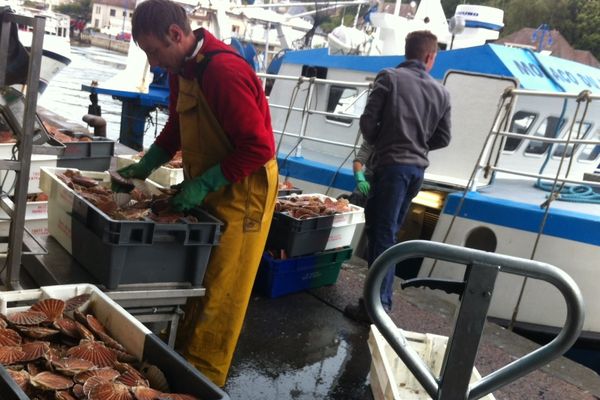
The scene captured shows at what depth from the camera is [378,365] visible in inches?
123

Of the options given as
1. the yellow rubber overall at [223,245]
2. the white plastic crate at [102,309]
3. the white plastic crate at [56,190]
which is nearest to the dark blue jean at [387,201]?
the yellow rubber overall at [223,245]

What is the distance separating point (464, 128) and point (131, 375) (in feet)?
18.6

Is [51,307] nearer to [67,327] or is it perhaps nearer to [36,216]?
[67,327]

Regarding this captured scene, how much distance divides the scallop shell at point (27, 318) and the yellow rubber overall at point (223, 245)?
0.90 m

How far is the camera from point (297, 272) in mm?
4562

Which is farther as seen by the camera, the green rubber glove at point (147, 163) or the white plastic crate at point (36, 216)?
the white plastic crate at point (36, 216)

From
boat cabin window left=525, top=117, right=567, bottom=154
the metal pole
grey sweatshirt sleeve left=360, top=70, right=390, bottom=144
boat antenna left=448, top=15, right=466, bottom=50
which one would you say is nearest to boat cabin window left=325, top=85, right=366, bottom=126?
boat antenna left=448, top=15, right=466, bottom=50

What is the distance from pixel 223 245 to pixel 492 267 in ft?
5.21

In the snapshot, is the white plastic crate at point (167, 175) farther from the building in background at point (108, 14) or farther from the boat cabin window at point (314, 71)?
the building in background at point (108, 14)

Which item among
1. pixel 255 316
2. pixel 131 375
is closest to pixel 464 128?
pixel 255 316

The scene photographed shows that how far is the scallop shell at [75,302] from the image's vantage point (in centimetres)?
236

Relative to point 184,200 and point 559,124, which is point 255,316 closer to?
point 184,200

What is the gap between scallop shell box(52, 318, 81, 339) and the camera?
218cm

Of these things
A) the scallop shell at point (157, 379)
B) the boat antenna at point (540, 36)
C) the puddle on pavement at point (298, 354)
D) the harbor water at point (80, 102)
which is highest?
the boat antenna at point (540, 36)
